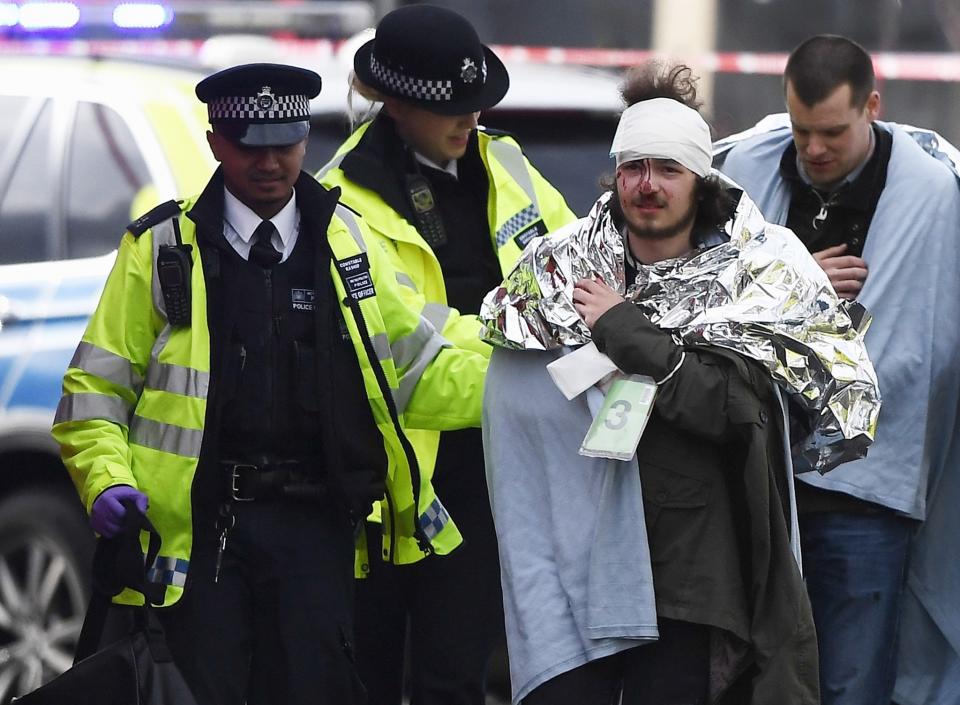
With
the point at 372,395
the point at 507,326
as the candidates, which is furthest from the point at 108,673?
the point at 507,326

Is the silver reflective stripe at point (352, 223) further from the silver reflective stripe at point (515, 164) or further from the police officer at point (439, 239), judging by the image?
the silver reflective stripe at point (515, 164)

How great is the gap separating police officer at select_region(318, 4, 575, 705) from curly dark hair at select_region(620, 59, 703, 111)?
72cm

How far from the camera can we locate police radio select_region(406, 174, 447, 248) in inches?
202

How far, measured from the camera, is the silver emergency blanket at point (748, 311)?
13.7ft

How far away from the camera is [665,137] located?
421 centimetres

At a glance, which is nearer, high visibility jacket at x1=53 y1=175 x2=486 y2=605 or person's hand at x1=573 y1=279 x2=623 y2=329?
person's hand at x1=573 y1=279 x2=623 y2=329

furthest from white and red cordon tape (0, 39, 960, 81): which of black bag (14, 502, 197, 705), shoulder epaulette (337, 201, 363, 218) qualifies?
black bag (14, 502, 197, 705)

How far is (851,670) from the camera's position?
5.00 metres

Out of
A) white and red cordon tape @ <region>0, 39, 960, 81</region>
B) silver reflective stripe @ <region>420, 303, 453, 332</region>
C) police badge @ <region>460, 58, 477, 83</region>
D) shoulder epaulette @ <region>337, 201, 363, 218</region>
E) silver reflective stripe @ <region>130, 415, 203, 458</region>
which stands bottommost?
silver reflective stripe @ <region>130, 415, 203, 458</region>

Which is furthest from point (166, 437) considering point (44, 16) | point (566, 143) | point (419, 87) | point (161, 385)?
point (44, 16)

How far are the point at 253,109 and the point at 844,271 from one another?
59.6 inches

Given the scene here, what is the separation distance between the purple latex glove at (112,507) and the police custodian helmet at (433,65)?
4.58 ft

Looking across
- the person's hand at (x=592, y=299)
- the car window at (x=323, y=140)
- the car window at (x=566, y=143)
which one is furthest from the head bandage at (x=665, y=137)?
the car window at (x=323, y=140)

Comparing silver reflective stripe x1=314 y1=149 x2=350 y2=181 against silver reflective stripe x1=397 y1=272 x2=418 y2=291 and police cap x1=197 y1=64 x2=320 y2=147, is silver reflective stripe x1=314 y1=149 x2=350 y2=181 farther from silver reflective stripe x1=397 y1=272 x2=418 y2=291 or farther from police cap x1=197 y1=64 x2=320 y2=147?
police cap x1=197 y1=64 x2=320 y2=147
